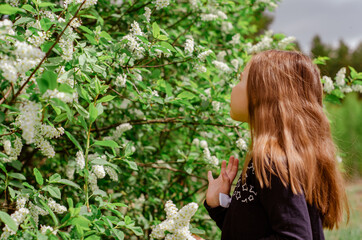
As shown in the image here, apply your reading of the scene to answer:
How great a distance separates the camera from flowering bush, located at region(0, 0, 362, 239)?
1.27 meters

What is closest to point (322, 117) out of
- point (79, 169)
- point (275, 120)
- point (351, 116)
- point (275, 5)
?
point (275, 120)

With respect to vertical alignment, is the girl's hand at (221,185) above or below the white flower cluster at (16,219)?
above

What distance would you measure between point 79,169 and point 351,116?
54.3 ft

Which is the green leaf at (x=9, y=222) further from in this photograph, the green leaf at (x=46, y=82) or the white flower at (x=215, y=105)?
the white flower at (x=215, y=105)

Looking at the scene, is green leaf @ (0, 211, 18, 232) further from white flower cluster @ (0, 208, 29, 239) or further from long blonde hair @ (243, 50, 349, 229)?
long blonde hair @ (243, 50, 349, 229)

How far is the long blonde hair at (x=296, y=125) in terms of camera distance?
4.42 ft

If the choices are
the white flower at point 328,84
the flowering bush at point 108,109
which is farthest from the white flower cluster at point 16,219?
the white flower at point 328,84

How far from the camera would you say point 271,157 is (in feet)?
4.28

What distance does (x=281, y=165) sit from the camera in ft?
4.18

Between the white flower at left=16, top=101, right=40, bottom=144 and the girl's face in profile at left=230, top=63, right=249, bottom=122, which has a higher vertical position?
the girl's face in profile at left=230, top=63, right=249, bottom=122

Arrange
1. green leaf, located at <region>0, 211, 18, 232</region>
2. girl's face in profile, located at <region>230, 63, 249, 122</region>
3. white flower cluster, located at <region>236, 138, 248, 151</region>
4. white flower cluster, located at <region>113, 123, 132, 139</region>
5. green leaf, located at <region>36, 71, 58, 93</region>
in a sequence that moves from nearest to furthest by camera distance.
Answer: green leaf, located at <region>36, 71, 58, 93</region>, green leaf, located at <region>0, 211, 18, 232</region>, girl's face in profile, located at <region>230, 63, 249, 122</region>, white flower cluster, located at <region>113, 123, 132, 139</region>, white flower cluster, located at <region>236, 138, 248, 151</region>

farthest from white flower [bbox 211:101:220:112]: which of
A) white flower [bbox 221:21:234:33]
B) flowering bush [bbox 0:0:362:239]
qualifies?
white flower [bbox 221:21:234:33]

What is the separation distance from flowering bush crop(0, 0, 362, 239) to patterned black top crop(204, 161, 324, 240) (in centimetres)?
19

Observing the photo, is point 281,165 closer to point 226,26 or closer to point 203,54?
point 203,54
